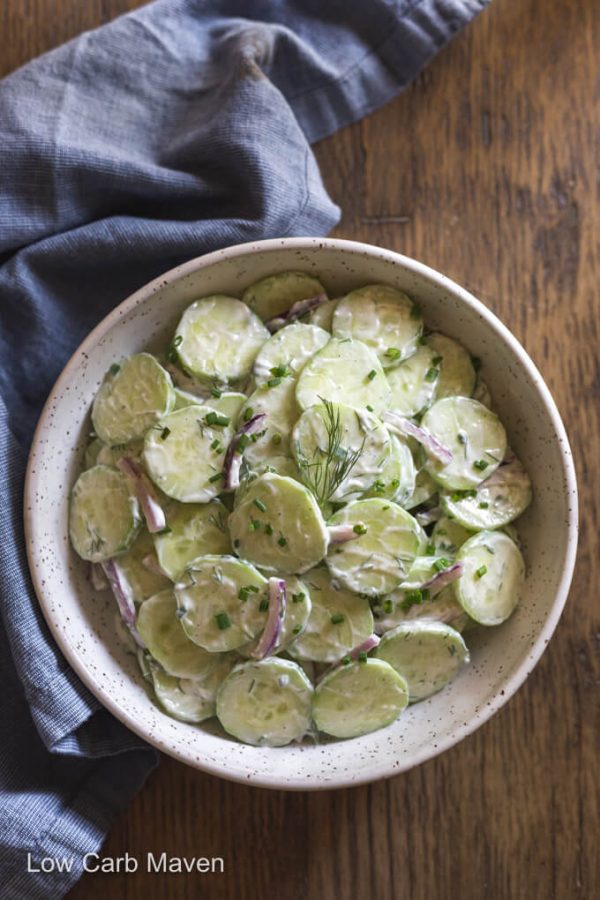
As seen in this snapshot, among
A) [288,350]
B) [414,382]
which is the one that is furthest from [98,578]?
[414,382]

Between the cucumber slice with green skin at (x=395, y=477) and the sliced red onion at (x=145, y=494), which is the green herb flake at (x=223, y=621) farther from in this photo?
the cucumber slice with green skin at (x=395, y=477)

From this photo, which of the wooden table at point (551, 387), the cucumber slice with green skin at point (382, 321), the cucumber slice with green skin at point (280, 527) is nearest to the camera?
the cucumber slice with green skin at point (280, 527)

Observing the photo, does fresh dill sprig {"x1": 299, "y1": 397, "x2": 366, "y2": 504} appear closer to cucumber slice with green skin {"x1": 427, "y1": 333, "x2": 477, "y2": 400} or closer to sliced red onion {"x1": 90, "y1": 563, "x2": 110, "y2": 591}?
cucumber slice with green skin {"x1": 427, "y1": 333, "x2": 477, "y2": 400}

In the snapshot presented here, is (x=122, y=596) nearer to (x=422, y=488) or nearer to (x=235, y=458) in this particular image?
(x=235, y=458)

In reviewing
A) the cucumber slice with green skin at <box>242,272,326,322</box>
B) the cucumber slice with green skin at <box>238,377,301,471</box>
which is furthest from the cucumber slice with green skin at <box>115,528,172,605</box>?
the cucumber slice with green skin at <box>242,272,326,322</box>

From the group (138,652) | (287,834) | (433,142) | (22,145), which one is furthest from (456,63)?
(287,834)

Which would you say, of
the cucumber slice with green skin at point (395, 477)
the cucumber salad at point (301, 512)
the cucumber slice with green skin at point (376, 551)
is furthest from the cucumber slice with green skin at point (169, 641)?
the cucumber slice with green skin at point (395, 477)

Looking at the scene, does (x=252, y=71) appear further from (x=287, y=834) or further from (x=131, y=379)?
(x=287, y=834)

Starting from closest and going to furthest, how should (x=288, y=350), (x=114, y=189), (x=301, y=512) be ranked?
(x=301, y=512)
(x=288, y=350)
(x=114, y=189)
